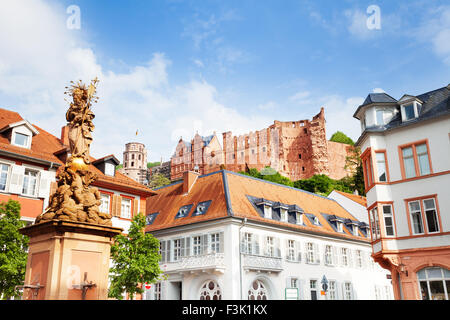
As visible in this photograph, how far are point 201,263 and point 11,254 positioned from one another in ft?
50.2

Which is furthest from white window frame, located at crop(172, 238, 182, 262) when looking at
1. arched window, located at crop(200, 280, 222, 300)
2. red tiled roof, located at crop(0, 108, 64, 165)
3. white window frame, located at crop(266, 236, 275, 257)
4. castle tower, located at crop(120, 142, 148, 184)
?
castle tower, located at crop(120, 142, 148, 184)

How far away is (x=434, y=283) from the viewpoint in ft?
64.6

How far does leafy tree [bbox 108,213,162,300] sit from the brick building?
294ft

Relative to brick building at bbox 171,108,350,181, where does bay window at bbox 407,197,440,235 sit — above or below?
below

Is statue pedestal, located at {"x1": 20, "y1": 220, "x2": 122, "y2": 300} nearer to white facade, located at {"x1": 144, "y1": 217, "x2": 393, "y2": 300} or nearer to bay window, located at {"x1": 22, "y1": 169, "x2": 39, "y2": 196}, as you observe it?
bay window, located at {"x1": 22, "y1": 169, "x2": 39, "y2": 196}

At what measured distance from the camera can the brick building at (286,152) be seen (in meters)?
112

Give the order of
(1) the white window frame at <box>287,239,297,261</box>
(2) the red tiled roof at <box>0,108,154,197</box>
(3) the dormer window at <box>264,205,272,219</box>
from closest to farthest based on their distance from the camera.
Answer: (2) the red tiled roof at <box>0,108,154,197</box>
(3) the dormer window at <box>264,205,272,219</box>
(1) the white window frame at <box>287,239,297,261</box>

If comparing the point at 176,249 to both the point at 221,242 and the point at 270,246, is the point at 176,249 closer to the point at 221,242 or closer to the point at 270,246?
the point at 221,242

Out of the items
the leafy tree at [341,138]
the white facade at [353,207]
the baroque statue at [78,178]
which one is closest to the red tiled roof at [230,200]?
the white facade at [353,207]

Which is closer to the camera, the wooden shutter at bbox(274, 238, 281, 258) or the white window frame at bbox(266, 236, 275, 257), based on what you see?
the white window frame at bbox(266, 236, 275, 257)

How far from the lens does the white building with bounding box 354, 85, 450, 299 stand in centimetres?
1992

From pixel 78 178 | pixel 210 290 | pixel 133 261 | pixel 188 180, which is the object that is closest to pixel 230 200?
pixel 210 290
